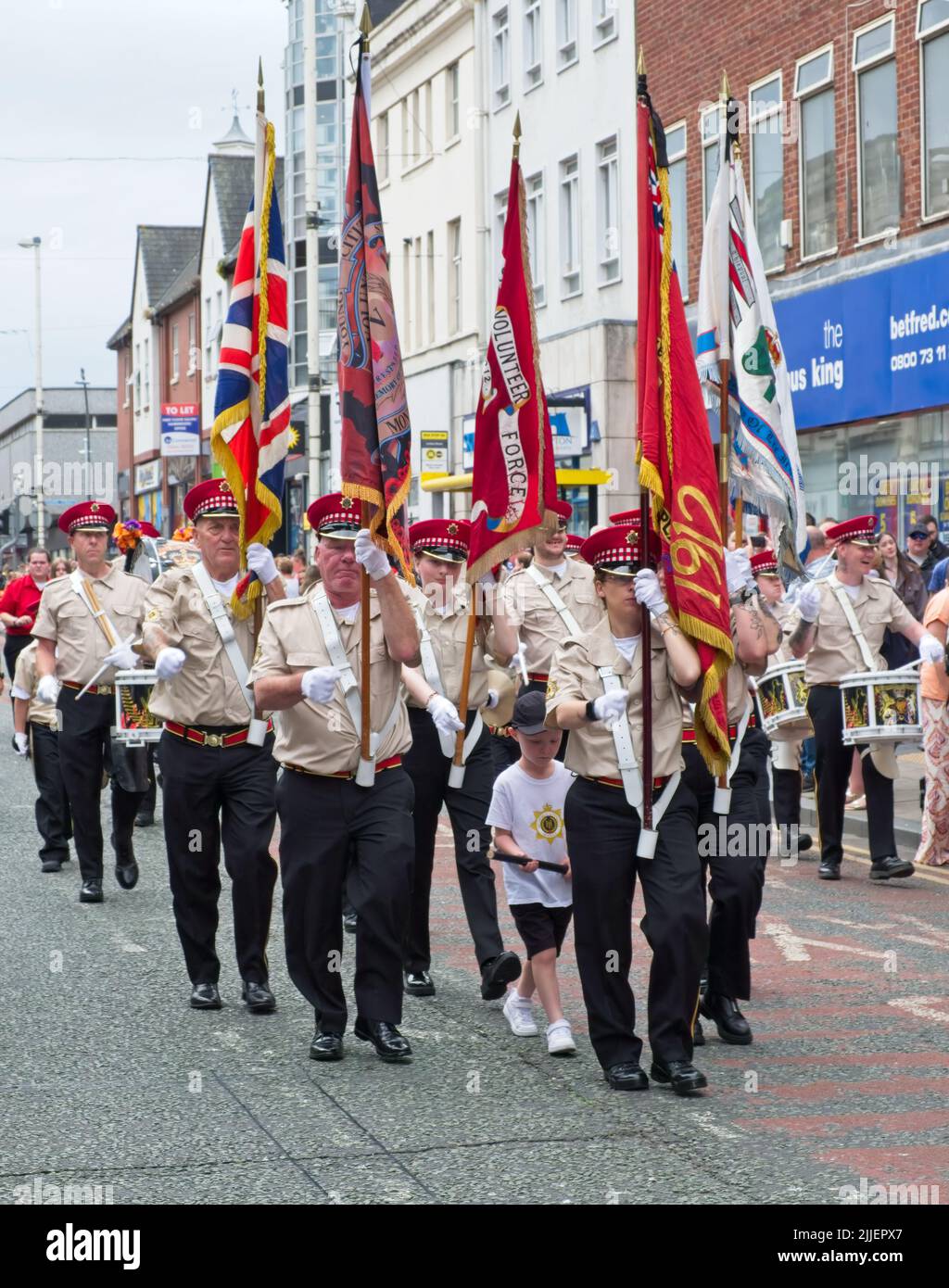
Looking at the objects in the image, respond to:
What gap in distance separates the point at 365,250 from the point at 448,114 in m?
29.9

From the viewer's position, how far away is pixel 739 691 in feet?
25.9

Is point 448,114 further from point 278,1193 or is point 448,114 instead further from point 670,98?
point 278,1193

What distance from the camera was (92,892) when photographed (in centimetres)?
1155

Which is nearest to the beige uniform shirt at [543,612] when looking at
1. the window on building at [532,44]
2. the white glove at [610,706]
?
the white glove at [610,706]

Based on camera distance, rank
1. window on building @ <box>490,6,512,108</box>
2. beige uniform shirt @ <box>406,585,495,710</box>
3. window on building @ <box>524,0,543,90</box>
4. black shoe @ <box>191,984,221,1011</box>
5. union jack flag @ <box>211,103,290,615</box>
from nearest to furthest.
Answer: black shoe @ <box>191,984,221,1011</box>
union jack flag @ <box>211,103,290,615</box>
beige uniform shirt @ <box>406,585,495,710</box>
window on building @ <box>524,0,543,90</box>
window on building @ <box>490,6,512,108</box>

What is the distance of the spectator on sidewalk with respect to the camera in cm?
1241

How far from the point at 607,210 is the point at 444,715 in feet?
76.6

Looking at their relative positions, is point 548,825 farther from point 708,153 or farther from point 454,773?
point 708,153

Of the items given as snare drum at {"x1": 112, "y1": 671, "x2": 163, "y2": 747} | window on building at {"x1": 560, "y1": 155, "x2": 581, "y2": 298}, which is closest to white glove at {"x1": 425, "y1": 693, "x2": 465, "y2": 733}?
snare drum at {"x1": 112, "y1": 671, "x2": 163, "y2": 747}

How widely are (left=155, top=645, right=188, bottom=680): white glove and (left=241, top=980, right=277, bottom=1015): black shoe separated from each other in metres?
1.33

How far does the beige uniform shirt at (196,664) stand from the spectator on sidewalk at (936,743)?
5.20 meters

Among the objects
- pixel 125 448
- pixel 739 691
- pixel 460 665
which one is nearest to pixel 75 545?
pixel 460 665

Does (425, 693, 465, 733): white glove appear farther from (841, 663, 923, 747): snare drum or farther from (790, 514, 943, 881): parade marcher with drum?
(790, 514, 943, 881): parade marcher with drum

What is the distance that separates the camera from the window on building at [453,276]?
3709cm
